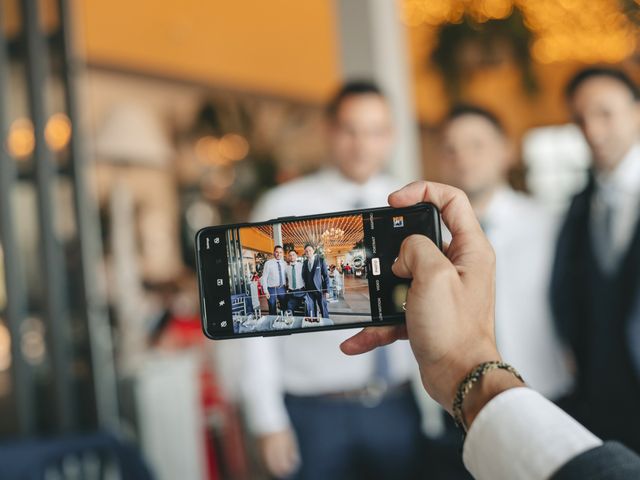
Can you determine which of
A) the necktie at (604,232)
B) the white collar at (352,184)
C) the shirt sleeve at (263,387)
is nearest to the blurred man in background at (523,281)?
the necktie at (604,232)

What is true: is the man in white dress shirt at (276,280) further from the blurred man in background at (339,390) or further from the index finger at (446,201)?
the blurred man in background at (339,390)

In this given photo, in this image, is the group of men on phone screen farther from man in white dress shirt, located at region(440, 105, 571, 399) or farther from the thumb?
man in white dress shirt, located at region(440, 105, 571, 399)

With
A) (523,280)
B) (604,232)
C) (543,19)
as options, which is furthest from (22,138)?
(543,19)

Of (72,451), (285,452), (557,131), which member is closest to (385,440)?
(285,452)

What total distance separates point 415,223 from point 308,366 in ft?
4.26

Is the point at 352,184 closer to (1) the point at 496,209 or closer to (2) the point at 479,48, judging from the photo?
(1) the point at 496,209

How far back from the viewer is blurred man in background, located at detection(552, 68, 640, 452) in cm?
176

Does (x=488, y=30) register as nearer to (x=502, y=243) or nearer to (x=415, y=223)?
(x=502, y=243)

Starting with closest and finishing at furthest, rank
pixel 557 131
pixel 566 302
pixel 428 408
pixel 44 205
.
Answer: pixel 566 302, pixel 428 408, pixel 44 205, pixel 557 131

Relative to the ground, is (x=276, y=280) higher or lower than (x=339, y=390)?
higher

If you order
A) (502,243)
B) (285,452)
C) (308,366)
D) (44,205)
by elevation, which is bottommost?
(285,452)

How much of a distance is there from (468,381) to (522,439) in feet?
0.33

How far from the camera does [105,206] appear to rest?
5621mm

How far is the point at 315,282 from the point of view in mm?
745
